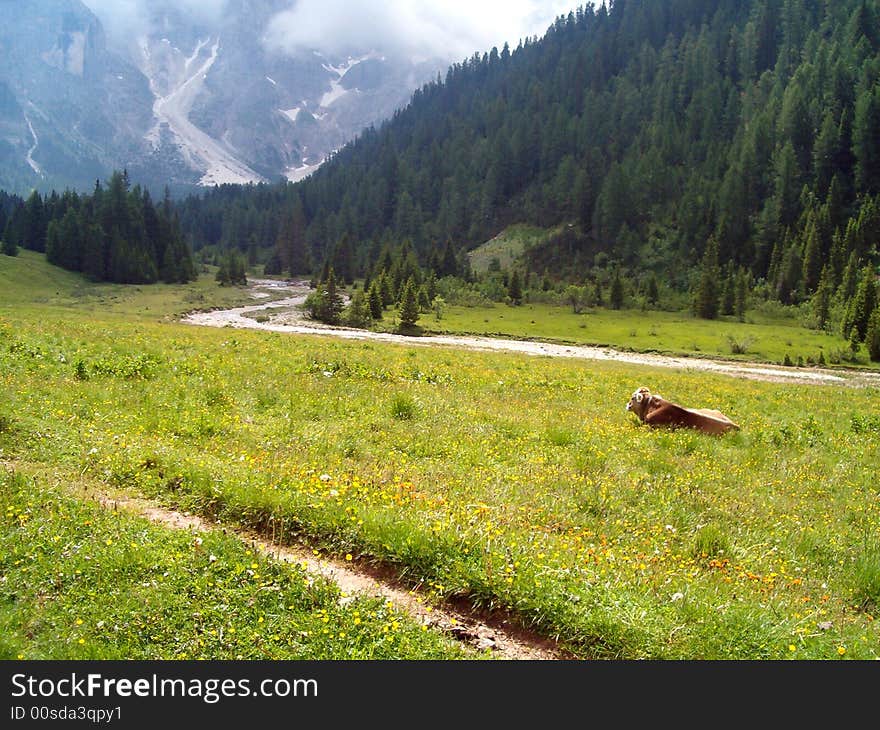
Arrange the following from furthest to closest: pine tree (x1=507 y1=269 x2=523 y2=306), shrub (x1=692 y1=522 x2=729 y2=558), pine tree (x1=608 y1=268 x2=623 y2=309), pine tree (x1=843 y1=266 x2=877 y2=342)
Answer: pine tree (x1=507 y1=269 x2=523 y2=306), pine tree (x1=608 y1=268 x2=623 y2=309), pine tree (x1=843 y1=266 x2=877 y2=342), shrub (x1=692 y1=522 x2=729 y2=558)

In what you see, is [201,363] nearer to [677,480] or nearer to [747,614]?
[677,480]

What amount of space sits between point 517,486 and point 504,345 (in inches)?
2458

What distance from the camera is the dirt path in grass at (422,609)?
6.11 m

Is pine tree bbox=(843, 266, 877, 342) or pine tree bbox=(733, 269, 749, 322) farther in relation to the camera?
pine tree bbox=(733, 269, 749, 322)

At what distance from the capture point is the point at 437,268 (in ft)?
474

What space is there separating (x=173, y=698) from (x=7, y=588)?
2.85 meters

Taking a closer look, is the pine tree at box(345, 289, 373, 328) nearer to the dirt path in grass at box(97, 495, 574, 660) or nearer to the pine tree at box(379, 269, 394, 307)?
the pine tree at box(379, 269, 394, 307)

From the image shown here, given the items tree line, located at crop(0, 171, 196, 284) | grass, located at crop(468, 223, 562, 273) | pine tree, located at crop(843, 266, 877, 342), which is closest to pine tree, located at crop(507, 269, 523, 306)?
grass, located at crop(468, 223, 562, 273)

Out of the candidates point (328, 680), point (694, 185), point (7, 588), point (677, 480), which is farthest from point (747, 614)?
point (694, 185)

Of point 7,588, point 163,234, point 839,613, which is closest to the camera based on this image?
point 7,588

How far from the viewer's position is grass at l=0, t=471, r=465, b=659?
18.0 ft

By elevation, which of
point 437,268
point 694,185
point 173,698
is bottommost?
point 173,698

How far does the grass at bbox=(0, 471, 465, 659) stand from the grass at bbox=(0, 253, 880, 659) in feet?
3.98

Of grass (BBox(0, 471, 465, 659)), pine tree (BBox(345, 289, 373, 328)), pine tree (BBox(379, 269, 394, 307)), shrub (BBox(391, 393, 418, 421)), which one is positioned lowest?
grass (BBox(0, 471, 465, 659))
